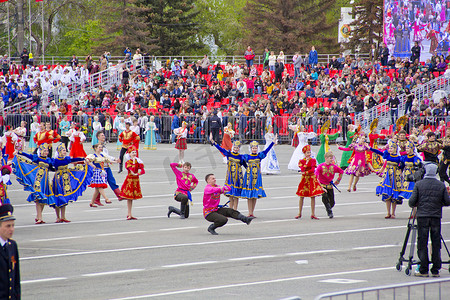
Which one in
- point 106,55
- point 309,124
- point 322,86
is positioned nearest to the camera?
point 309,124

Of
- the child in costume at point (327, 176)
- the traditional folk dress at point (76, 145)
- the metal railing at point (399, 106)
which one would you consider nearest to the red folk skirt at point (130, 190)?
the child in costume at point (327, 176)

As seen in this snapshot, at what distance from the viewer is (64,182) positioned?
1636cm

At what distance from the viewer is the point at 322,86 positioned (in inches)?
1497

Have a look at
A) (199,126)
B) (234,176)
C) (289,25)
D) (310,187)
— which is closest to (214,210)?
(234,176)

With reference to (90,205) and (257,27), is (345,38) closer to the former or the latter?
(257,27)

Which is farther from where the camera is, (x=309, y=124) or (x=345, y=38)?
(x=345, y=38)

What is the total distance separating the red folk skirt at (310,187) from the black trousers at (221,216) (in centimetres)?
240

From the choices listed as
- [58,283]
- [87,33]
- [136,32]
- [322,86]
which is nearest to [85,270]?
[58,283]

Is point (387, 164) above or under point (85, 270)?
above

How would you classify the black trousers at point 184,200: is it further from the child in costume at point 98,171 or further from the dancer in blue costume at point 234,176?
the child in costume at point 98,171

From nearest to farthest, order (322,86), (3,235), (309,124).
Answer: (3,235), (309,124), (322,86)

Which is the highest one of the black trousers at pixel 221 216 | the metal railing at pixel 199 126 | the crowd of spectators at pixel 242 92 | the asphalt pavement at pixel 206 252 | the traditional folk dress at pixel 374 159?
the crowd of spectators at pixel 242 92

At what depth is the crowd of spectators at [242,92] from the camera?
1352 inches

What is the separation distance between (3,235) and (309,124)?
27.1 meters
